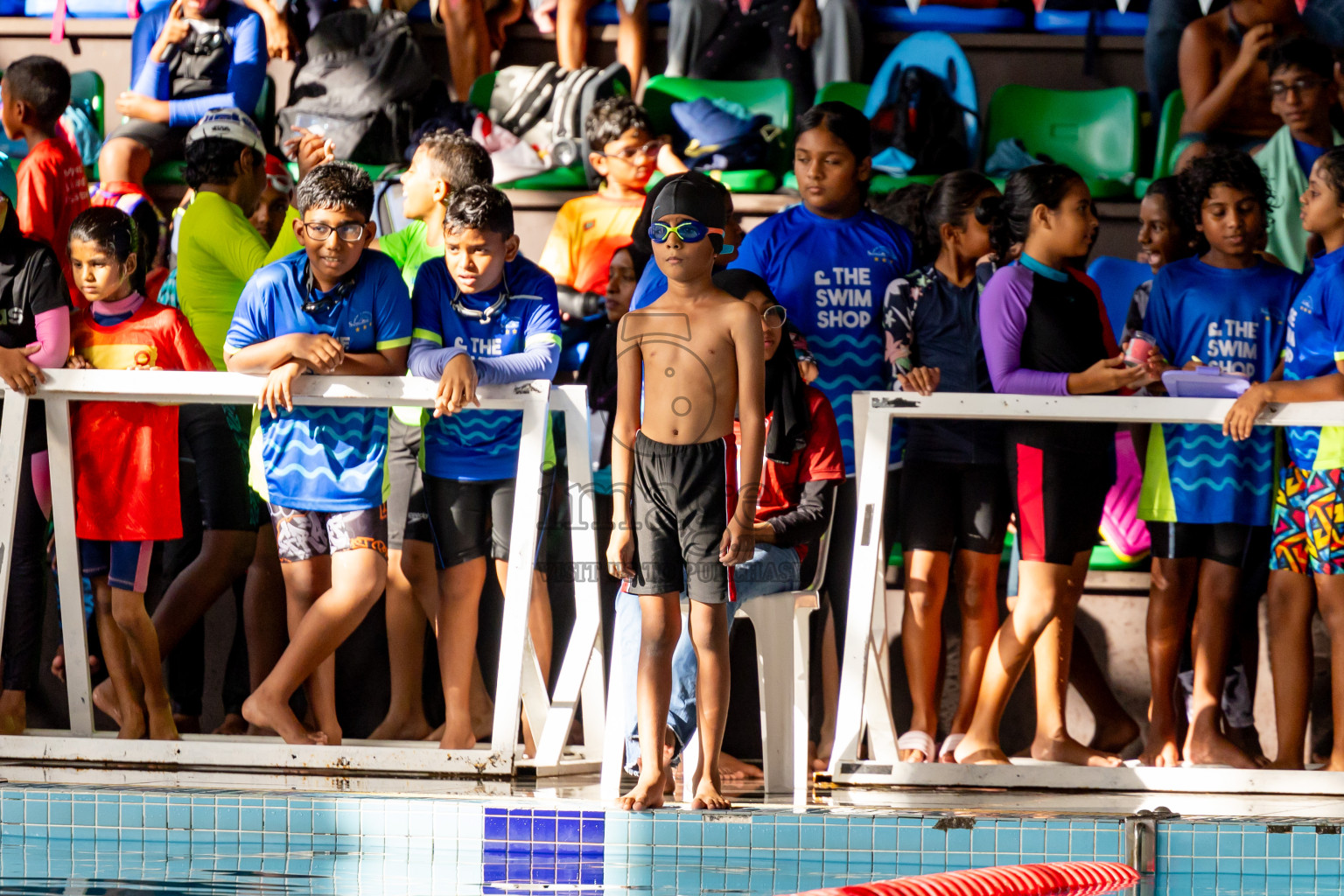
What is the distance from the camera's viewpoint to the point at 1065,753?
378 cm

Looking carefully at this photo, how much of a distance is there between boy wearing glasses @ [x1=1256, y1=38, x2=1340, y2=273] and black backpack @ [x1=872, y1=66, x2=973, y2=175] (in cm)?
123

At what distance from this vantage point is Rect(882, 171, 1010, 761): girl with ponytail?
3.85 metres

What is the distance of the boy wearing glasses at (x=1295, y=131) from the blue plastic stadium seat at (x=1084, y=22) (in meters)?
1.45

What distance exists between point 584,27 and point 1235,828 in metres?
4.75

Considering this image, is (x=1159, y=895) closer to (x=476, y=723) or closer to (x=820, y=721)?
(x=820, y=721)

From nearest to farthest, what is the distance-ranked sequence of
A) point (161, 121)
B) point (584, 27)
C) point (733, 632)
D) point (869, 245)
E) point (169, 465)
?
point (169, 465)
point (869, 245)
point (733, 632)
point (161, 121)
point (584, 27)

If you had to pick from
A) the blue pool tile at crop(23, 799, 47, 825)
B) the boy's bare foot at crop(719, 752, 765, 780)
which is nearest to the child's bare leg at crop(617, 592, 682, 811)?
the boy's bare foot at crop(719, 752, 765, 780)

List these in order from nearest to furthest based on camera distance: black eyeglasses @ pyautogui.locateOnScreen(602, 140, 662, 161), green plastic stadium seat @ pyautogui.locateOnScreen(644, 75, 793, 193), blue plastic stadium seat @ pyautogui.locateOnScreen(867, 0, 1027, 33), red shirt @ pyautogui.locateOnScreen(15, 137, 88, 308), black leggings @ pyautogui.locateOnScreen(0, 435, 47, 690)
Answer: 1. black leggings @ pyautogui.locateOnScreen(0, 435, 47, 690)
2. red shirt @ pyautogui.locateOnScreen(15, 137, 88, 308)
3. black eyeglasses @ pyautogui.locateOnScreen(602, 140, 662, 161)
4. green plastic stadium seat @ pyautogui.locateOnScreen(644, 75, 793, 193)
5. blue plastic stadium seat @ pyautogui.locateOnScreen(867, 0, 1027, 33)

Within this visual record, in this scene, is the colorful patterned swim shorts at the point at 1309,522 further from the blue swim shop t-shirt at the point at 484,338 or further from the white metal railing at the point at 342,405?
the blue swim shop t-shirt at the point at 484,338

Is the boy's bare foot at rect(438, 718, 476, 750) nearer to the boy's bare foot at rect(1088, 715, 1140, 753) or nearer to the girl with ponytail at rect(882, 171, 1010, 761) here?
the girl with ponytail at rect(882, 171, 1010, 761)

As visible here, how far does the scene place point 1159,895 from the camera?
2.95 meters

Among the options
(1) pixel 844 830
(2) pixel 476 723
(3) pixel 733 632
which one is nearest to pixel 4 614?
(2) pixel 476 723

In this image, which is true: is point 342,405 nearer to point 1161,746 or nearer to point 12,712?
point 12,712

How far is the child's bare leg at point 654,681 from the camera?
10.0 ft
